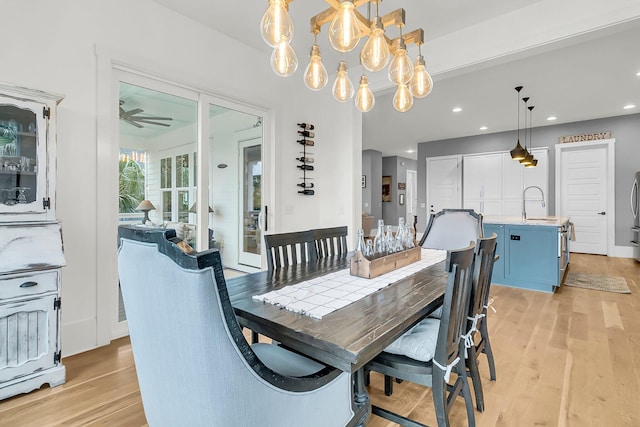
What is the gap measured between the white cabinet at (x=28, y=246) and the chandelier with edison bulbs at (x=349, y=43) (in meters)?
1.48

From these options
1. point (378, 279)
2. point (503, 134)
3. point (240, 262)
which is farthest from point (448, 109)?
point (378, 279)

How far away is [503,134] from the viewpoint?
776 cm

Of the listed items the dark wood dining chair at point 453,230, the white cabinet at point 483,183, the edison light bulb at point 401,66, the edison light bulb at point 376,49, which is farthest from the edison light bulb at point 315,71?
A: the white cabinet at point 483,183

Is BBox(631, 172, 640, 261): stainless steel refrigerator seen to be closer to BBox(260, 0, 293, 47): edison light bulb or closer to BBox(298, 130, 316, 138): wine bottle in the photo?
BBox(298, 130, 316, 138): wine bottle

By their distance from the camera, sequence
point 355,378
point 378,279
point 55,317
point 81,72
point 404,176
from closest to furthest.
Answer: point 355,378, point 378,279, point 55,317, point 81,72, point 404,176

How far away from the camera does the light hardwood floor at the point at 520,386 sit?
5.34ft

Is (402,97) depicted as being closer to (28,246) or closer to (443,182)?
(28,246)

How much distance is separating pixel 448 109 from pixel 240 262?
15.8ft

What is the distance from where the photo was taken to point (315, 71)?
1.93 m

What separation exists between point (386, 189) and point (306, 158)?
7.93m

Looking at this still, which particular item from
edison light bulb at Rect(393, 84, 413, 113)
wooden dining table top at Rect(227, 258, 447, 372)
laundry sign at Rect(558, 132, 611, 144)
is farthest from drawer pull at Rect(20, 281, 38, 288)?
laundry sign at Rect(558, 132, 611, 144)

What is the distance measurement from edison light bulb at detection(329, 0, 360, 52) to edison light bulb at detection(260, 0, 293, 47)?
9.0 inches

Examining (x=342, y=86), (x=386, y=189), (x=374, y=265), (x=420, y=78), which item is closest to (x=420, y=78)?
(x=420, y=78)

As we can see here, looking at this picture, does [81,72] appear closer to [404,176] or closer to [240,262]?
[240,262]
